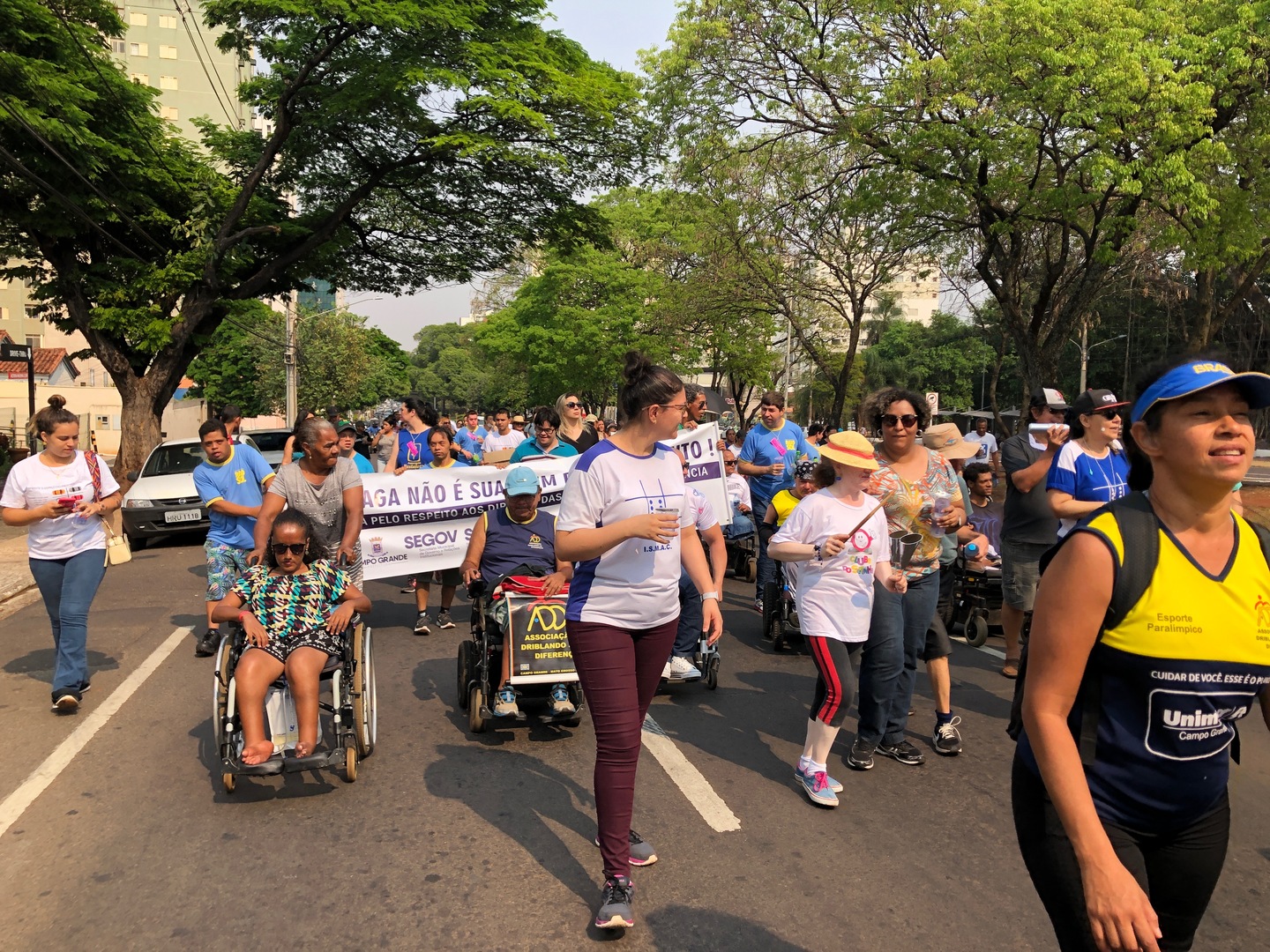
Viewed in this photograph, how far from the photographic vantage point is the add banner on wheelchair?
213 inches

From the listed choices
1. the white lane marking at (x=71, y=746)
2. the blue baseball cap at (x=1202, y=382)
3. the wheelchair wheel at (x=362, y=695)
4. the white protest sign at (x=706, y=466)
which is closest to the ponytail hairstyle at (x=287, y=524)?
the wheelchair wheel at (x=362, y=695)

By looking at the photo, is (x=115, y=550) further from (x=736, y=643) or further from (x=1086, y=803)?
(x=1086, y=803)

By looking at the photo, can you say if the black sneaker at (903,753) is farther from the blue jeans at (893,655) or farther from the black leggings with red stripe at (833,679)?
the black leggings with red stripe at (833,679)

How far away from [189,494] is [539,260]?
33.7 meters

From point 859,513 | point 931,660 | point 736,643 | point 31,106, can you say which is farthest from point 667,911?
point 31,106

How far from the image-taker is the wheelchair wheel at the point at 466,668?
5.92 m

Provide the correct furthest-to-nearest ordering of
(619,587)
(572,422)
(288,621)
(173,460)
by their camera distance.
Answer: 1. (173,460)
2. (572,422)
3. (288,621)
4. (619,587)

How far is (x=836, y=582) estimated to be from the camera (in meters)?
4.74

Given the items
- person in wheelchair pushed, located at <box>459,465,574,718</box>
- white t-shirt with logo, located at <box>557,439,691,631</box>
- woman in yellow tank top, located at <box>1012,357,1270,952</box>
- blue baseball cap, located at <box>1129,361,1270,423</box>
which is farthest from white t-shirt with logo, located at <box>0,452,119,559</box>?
blue baseball cap, located at <box>1129,361,1270,423</box>

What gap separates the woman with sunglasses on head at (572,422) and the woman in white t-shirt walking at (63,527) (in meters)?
3.81

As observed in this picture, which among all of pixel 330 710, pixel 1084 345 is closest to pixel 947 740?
pixel 330 710

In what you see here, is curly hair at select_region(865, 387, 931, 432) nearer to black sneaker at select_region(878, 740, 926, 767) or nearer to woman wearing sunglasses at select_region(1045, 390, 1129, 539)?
woman wearing sunglasses at select_region(1045, 390, 1129, 539)

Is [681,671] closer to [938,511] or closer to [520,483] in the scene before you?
[520,483]

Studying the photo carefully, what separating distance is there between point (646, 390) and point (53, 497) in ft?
14.5
